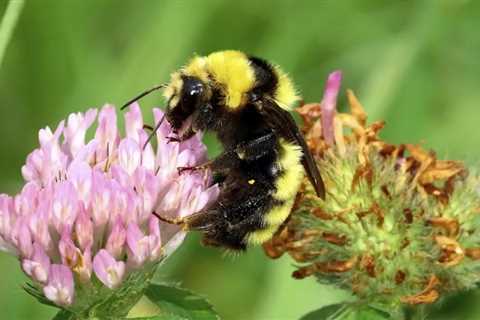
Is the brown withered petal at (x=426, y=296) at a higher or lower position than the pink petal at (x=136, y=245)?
higher

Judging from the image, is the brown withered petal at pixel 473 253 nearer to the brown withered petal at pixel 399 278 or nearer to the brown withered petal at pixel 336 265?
the brown withered petal at pixel 399 278

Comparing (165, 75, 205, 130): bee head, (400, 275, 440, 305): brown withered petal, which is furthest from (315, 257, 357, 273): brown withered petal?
(165, 75, 205, 130): bee head

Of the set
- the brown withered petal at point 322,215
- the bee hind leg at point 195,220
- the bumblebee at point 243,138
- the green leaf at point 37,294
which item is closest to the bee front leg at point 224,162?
the bumblebee at point 243,138

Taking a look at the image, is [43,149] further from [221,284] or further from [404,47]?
[404,47]

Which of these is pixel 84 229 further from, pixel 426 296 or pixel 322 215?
pixel 426 296

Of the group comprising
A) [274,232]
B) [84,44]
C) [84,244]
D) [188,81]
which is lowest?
[84,244]

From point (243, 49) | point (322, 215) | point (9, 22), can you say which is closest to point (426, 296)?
point (322, 215)

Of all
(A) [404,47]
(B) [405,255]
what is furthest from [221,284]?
(B) [405,255]
